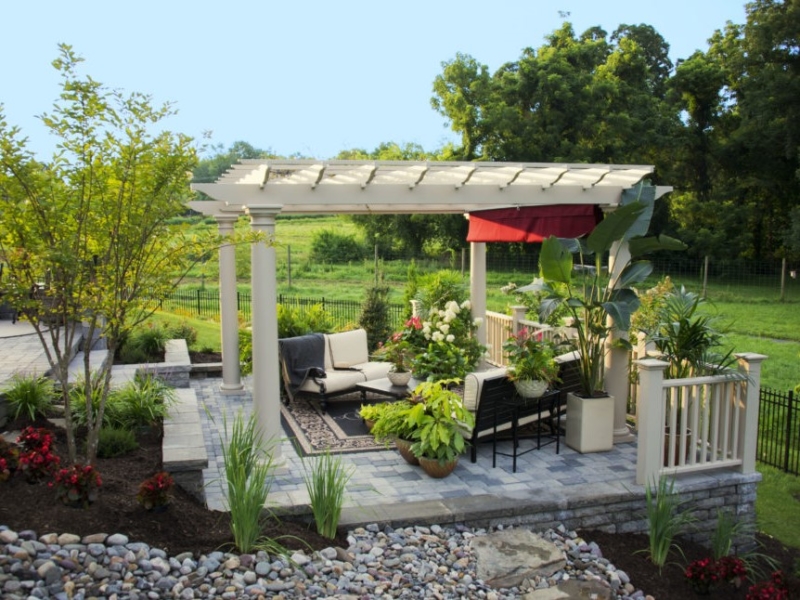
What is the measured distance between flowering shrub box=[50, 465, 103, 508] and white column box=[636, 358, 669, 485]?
385cm

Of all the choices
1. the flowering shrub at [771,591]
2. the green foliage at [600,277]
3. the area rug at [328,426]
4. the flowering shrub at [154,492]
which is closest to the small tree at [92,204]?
the flowering shrub at [154,492]

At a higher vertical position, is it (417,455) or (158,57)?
(158,57)

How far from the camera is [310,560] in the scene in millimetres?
4102

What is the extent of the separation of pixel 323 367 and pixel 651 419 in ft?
13.1

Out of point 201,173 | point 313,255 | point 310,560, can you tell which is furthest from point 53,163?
point 201,173

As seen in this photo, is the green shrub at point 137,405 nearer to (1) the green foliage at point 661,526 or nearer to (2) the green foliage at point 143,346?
(2) the green foliage at point 143,346

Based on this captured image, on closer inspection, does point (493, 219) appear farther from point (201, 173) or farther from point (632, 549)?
point (201, 173)

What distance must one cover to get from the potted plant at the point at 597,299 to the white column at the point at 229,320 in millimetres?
3689

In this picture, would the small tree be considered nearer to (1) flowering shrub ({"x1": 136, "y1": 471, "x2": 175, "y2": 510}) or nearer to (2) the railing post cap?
(1) flowering shrub ({"x1": 136, "y1": 471, "x2": 175, "y2": 510})

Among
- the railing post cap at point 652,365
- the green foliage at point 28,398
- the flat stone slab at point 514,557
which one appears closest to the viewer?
the flat stone slab at point 514,557

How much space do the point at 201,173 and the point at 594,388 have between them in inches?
1053

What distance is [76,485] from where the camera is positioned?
391 cm

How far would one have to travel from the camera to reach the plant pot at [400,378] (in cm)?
756

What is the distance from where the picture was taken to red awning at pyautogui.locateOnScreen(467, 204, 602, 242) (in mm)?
6457
